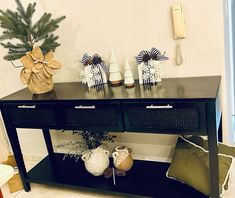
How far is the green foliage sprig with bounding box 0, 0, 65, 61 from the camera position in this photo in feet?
5.96

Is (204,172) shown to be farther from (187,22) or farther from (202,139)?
(187,22)

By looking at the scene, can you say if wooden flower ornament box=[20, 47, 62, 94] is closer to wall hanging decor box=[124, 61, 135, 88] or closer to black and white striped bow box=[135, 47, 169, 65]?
wall hanging decor box=[124, 61, 135, 88]

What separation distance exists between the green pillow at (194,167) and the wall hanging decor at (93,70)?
2.37 feet

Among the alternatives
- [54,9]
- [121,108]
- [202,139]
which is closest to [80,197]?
[121,108]

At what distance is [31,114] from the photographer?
194 cm

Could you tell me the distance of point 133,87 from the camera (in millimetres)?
1846

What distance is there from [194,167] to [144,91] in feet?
1.86

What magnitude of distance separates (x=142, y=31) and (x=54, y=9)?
0.70 meters

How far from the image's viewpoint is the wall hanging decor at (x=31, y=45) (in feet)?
6.00

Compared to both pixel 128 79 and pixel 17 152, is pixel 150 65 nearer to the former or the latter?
pixel 128 79

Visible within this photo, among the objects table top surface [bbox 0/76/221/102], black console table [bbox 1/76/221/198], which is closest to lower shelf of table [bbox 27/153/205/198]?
black console table [bbox 1/76/221/198]

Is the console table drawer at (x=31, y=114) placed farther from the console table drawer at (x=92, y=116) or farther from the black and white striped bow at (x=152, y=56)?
the black and white striped bow at (x=152, y=56)

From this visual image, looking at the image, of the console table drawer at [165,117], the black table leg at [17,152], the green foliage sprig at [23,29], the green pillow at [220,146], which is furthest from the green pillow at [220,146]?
the black table leg at [17,152]

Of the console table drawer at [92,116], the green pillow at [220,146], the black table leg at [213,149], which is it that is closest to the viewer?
the black table leg at [213,149]
